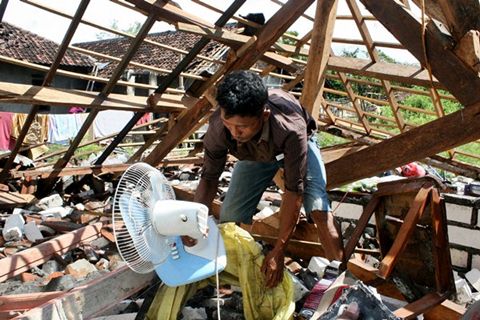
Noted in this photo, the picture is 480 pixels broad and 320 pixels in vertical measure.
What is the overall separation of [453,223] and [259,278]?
1995mm

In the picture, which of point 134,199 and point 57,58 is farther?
point 57,58

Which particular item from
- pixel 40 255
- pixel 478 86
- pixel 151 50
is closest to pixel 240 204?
pixel 478 86

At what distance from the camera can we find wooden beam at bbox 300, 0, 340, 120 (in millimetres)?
3137

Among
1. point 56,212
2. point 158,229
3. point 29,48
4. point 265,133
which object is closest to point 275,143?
point 265,133

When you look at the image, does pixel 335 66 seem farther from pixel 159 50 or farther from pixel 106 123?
pixel 159 50

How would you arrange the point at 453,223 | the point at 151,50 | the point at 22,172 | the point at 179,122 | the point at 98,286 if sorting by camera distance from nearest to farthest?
the point at 98,286 → the point at 453,223 → the point at 179,122 → the point at 22,172 → the point at 151,50

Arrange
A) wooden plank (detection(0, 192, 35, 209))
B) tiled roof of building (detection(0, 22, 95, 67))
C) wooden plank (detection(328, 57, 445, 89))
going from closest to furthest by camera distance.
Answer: wooden plank (detection(328, 57, 445, 89)), wooden plank (detection(0, 192, 35, 209)), tiled roof of building (detection(0, 22, 95, 67))

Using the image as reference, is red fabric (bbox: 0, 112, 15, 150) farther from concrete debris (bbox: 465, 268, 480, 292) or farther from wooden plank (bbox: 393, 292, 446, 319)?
wooden plank (bbox: 393, 292, 446, 319)

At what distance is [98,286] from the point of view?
2.38m

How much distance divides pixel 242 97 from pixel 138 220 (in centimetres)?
69

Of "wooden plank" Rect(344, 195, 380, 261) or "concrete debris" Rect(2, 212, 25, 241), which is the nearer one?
"wooden plank" Rect(344, 195, 380, 261)

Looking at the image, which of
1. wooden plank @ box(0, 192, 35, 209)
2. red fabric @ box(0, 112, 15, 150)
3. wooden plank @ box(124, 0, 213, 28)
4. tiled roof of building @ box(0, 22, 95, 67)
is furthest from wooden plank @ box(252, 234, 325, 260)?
tiled roof of building @ box(0, 22, 95, 67)

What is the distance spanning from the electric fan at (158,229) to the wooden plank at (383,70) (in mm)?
2563

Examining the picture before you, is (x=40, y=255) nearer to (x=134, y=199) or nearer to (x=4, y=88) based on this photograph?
(x=4, y=88)
